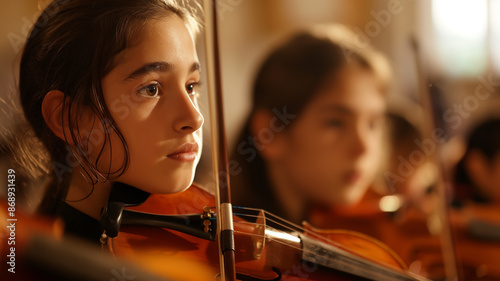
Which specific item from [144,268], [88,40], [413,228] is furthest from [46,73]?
[413,228]

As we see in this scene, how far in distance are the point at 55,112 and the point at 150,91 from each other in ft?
0.45

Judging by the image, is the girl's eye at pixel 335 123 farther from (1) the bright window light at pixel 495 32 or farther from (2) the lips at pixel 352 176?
(1) the bright window light at pixel 495 32

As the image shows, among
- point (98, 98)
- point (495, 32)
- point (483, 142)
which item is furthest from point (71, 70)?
point (495, 32)

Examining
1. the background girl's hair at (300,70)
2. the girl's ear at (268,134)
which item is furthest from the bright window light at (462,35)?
the girl's ear at (268,134)

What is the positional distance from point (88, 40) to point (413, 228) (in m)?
0.87

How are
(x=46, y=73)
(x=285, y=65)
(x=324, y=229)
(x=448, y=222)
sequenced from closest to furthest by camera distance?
(x=46, y=73)
(x=324, y=229)
(x=285, y=65)
(x=448, y=222)

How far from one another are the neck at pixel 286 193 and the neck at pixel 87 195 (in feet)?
1.24

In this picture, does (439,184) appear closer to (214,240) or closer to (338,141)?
(338,141)

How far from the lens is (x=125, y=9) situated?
82 cm

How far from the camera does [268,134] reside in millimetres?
1128

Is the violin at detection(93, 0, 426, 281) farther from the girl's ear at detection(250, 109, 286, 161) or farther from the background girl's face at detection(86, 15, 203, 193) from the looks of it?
the girl's ear at detection(250, 109, 286, 161)

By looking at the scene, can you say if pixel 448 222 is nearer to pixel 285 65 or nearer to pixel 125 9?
pixel 285 65

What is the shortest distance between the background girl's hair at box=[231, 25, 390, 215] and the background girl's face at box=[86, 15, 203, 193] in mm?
216

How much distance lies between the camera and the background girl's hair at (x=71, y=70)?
791 mm
